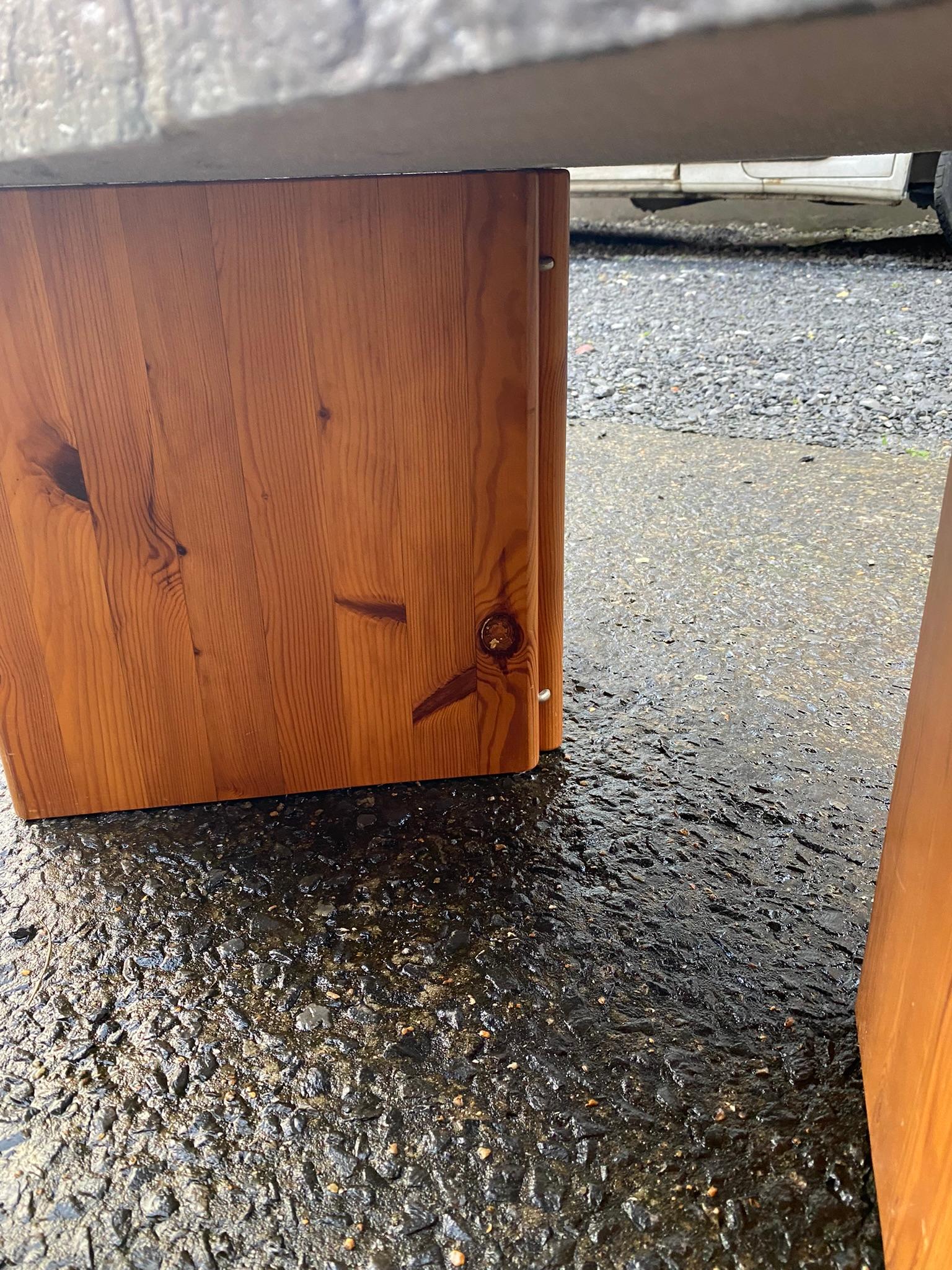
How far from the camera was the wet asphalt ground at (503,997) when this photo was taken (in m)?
0.86

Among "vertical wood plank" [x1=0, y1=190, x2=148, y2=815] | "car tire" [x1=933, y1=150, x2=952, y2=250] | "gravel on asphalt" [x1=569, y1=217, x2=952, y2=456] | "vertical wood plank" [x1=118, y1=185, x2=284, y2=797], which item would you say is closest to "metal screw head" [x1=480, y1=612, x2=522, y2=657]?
"vertical wood plank" [x1=118, y1=185, x2=284, y2=797]

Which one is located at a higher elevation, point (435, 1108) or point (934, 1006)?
point (934, 1006)

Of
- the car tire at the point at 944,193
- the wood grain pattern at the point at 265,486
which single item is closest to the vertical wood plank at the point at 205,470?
the wood grain pattern at the point at 265,486

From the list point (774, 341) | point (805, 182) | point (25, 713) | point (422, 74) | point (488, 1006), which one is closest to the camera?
point (422, 74)

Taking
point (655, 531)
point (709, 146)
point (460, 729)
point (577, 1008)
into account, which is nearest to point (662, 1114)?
point (577, 1008)

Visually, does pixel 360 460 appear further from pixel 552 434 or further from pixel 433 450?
pixel 552 434

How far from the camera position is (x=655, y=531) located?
2217 millimetres

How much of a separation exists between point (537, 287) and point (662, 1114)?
0.90 metres

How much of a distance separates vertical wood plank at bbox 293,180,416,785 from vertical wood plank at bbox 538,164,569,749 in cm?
19

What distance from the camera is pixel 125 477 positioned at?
1.19m

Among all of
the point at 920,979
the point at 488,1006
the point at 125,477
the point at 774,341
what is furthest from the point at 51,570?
the point at 774,341

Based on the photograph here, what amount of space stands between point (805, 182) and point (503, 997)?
3683 millimetres

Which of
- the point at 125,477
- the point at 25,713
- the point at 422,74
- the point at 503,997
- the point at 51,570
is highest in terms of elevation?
the point at 422,74

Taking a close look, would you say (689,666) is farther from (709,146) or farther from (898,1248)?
(709,146)
